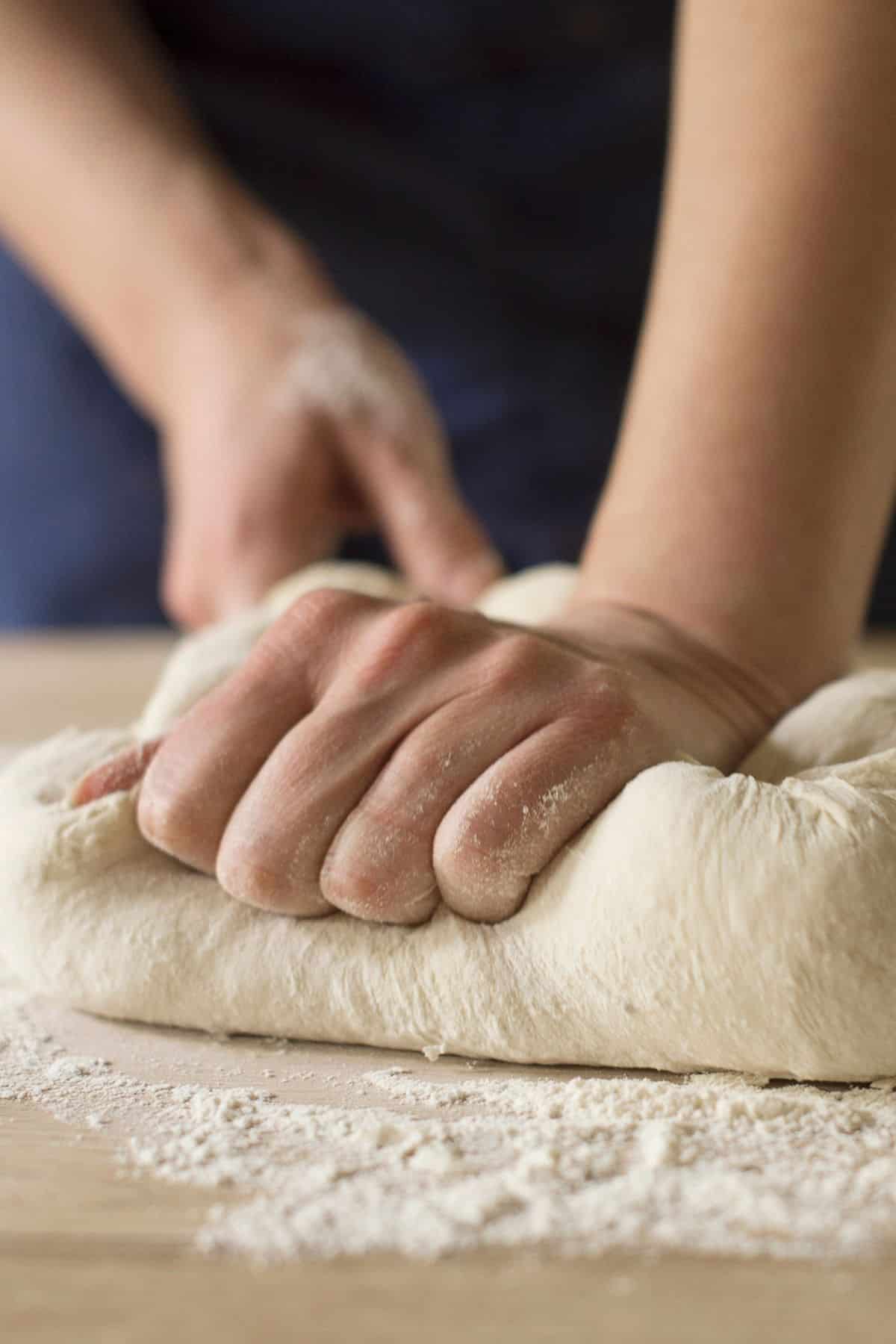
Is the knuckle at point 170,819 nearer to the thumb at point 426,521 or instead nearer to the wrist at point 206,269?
the thumb at point 426,521

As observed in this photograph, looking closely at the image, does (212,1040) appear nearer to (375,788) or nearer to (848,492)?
(375,788)

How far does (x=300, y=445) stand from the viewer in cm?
169

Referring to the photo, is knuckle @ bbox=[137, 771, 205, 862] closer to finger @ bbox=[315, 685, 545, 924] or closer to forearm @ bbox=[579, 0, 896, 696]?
finger @ bbox=[315, 685, 545, 924]

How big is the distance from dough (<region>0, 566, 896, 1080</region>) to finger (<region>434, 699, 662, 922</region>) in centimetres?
1

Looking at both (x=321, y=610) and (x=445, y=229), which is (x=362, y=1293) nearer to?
(x=321, y=610)

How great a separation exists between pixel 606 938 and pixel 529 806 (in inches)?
3.4

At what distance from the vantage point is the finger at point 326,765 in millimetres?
832

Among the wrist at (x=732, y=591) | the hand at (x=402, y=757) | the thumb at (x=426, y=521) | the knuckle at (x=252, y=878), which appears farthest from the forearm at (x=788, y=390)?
the thumb at (x=426, y=521)

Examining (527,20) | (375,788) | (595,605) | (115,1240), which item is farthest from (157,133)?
(115,1240)

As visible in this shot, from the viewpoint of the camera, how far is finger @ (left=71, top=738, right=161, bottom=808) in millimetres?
926

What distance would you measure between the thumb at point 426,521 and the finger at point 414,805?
0.81 metres

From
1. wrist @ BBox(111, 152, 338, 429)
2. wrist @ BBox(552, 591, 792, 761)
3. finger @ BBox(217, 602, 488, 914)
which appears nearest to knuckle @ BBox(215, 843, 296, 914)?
finger @ BBox(217, 602, 488, 914)

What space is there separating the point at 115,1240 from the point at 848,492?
0.70 meters

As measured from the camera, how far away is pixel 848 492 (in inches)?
40.2
